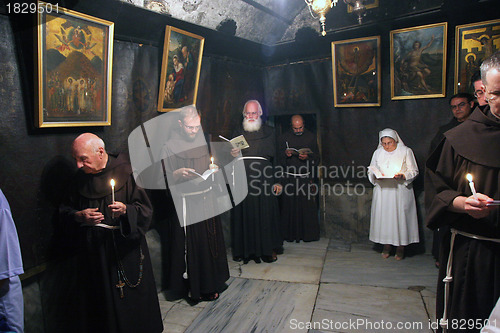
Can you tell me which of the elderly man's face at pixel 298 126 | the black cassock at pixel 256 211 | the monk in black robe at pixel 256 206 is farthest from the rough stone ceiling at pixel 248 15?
the black cassock at pixel 256 211

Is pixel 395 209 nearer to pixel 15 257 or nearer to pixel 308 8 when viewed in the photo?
pixel 308 8

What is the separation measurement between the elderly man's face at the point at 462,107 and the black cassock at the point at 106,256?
422cm

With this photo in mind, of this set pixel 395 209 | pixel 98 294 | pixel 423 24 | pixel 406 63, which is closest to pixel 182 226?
pixel 98 294

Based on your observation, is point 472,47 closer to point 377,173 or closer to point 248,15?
point 377,173

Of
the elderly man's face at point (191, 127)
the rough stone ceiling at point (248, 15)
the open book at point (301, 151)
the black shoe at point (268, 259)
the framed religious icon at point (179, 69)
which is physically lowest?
the black shoe at point (268, 259)

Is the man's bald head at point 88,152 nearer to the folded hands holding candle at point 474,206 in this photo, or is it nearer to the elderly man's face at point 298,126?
the folded hands holding candle at point 474,206

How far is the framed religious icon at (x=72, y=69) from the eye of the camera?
9.68ft

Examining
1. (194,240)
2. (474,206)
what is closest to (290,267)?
(194,240)

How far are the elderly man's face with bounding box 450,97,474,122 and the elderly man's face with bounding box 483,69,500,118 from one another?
2.83 meters

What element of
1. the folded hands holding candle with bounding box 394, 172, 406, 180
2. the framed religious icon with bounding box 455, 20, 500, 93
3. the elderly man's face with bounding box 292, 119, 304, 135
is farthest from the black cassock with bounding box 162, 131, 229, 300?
the framed religious icon with bounding box 455, 20, 500, 93

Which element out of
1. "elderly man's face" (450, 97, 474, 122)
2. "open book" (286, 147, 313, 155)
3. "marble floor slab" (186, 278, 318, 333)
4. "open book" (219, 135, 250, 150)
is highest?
"elderly man's face" (450, 97, 474, 122)

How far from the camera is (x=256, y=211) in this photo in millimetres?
5371

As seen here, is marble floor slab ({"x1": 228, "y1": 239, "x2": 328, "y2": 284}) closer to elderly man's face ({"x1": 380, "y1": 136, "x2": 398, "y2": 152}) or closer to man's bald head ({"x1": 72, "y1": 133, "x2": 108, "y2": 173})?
elderly man's face ({"x1": 380, "y1": 136, "x2": 398, "y2": 152})

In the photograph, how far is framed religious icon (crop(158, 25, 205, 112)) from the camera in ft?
14.0
